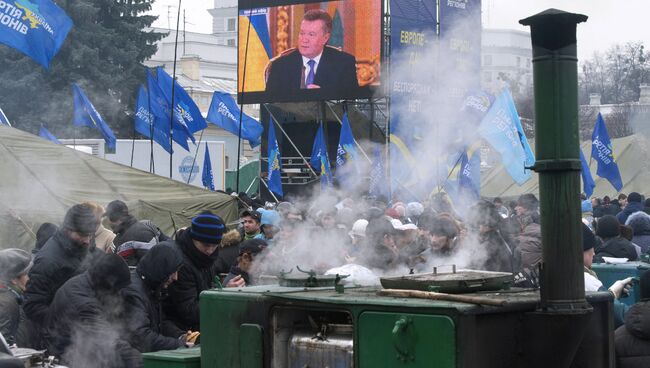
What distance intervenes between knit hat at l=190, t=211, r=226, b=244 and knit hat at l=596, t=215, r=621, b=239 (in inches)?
180

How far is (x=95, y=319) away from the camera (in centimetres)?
586

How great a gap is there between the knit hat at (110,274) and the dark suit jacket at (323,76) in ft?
71.2

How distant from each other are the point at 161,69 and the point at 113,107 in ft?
53.2

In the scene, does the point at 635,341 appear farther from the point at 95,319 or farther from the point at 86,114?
the point at 86,114

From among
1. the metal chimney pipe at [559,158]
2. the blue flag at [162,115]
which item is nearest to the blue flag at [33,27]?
the blue flag at [162,115]

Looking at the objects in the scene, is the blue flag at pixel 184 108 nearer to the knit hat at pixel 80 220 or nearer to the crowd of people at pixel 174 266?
the crowd of people at pixel 174 266

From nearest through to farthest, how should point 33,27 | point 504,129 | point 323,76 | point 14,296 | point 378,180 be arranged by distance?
point 14,296 → point 504,129 → point 33,27 → point 378,180 → point 323,76

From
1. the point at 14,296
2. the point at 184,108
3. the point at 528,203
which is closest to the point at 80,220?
the point at 14,296

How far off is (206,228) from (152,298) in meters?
0.55

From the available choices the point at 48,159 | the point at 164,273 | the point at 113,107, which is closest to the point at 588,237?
the point at 164,273

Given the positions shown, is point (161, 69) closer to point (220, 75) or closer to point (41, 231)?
point (41, 231)

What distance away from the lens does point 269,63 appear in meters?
28.4

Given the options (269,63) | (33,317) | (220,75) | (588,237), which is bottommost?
(33,317)

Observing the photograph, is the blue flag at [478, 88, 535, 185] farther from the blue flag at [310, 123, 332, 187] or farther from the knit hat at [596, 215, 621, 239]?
the blue flag at [310, 123, 332, 187]
